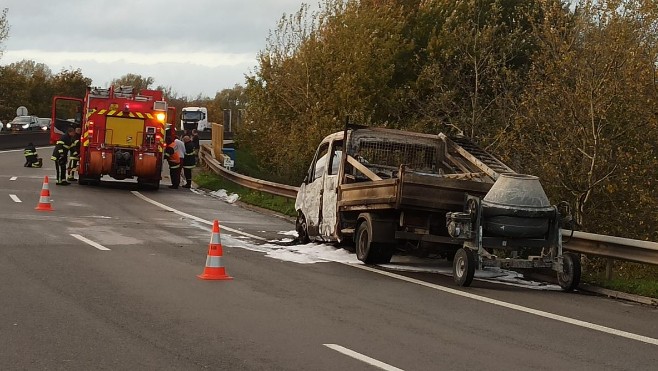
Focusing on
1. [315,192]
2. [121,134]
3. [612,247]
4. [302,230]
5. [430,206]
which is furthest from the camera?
[121,134]

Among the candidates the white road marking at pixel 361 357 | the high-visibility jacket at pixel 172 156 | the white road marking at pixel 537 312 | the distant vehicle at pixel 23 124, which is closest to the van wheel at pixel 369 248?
the white road marking at pixel 537 312

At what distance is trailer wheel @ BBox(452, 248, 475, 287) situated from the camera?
12398 mm

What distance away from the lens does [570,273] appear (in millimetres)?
12422

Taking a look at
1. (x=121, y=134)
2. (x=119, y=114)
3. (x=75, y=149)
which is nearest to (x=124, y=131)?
(x=121, y=134)

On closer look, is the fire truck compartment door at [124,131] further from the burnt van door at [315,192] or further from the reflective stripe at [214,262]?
the reflective stripe at [214,262]

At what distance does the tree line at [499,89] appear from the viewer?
18359 millimetres

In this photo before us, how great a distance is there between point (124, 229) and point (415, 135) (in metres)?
5.71

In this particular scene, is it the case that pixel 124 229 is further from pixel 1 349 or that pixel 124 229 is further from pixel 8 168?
pixel 8 168

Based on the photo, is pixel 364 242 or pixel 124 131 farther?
pixel 124 131

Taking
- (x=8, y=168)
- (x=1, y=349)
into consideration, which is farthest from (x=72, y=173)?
(x=1, y=349)

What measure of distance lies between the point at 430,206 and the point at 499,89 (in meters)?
19.9

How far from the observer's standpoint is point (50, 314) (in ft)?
30.6

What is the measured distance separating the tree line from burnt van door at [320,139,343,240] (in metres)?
4.81

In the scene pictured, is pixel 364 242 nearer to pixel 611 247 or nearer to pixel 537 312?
pixel 611 247
